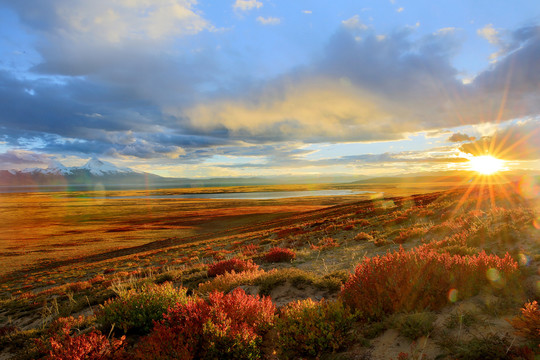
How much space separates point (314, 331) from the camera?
397cm

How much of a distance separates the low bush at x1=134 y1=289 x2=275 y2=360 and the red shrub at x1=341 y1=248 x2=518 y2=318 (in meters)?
1.74

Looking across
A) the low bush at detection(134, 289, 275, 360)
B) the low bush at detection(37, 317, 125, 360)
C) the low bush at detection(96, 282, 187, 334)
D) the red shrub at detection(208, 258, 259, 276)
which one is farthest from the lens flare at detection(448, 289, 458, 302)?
the red shrub at detection(208, 258, 259, 276)

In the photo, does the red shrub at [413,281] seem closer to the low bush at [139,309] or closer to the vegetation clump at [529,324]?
the vegetation clump at [529,324]

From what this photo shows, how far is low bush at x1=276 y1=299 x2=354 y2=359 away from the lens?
3906 mm

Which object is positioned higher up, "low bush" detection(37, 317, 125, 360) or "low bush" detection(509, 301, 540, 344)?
"low bush" detection(509, 301, 540, 344)

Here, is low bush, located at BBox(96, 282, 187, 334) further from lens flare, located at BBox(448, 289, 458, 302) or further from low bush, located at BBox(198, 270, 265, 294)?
lens flare, located at BBox(448, 289, 458, 302)

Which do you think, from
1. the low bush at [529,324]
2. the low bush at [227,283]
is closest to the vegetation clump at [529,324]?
the low bush at [529,324]

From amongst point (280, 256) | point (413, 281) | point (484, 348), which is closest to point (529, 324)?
point (484, 348)

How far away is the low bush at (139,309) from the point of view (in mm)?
5355

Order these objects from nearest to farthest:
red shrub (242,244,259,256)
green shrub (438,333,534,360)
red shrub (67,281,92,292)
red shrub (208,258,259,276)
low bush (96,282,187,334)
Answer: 1. green shrub (438,333,534,360)
2. low bush (96,282,187,334)
3. red shrub (208,258,259,276)
4. red shrub (67,281,92,292)
5. red shrub (242,244,259,256)

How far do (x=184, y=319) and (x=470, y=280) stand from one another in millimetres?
4962

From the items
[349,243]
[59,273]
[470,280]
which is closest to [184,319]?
[470,280]

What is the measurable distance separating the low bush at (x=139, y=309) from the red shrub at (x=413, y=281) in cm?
355

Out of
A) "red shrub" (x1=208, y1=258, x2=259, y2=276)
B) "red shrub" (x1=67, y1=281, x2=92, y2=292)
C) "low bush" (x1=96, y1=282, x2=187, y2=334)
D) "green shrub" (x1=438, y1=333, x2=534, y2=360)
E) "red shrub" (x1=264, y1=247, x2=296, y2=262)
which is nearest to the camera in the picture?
"green shrub" (x1=438, y1=333, x2=534, y2=360)
